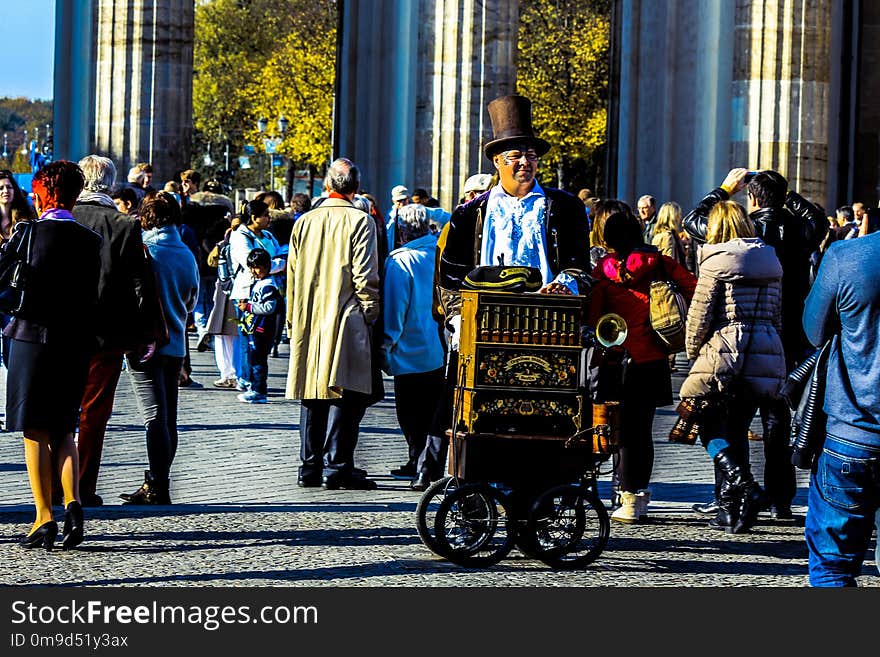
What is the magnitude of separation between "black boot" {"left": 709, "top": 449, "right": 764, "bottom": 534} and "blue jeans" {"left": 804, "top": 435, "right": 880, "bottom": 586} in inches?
112

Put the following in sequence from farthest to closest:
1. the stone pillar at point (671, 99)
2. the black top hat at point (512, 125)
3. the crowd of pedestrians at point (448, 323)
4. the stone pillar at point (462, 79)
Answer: the stone pillar at point (671, 99) < the stone pillar at point (462, 79) < the black top hat at point (512, 125) < the crowd of pedestrians at point (448, 323)

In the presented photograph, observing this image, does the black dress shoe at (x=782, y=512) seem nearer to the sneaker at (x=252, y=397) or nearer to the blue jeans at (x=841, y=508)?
the blue jeans at (x=841, y=508)

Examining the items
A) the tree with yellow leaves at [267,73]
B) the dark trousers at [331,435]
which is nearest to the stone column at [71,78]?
the dark trousers at [331,435]

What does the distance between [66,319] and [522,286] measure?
2.08m

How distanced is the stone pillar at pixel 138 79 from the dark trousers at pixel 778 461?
44.1 feet

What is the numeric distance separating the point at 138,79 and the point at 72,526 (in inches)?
569

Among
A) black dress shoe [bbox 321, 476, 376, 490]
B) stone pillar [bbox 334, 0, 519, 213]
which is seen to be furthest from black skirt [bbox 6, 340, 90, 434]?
stone pillar [bbox 334, 0, 519, 213]

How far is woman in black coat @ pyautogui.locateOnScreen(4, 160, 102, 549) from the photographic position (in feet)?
27.1

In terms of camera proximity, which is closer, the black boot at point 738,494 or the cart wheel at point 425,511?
the cart wheel at point 425,511

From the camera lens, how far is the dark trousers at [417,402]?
11266 millimetres

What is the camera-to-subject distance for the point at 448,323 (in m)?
8.23

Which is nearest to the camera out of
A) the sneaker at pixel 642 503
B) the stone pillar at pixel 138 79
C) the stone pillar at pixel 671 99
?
the sneaker at pixel 642 503

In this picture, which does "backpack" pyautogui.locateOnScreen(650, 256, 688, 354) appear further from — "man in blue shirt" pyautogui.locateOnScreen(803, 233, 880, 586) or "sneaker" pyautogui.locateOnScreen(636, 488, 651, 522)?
"man in blue shirt" pyautogui.locateOnScreen(803, 233, 880, 586)

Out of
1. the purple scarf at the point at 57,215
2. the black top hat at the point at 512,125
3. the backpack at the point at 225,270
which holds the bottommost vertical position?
the backpack at the point at 225,270
